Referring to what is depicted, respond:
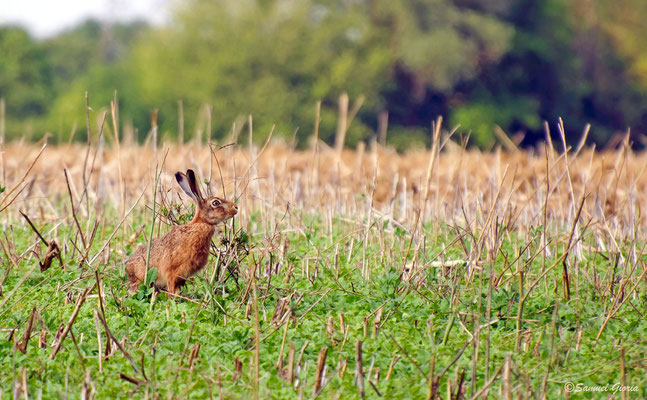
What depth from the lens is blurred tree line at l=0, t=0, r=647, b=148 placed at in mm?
38500

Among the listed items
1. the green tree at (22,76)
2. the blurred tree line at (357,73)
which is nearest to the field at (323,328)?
the blurred tree line at (357,73)

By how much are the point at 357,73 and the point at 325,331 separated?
34.7 meters

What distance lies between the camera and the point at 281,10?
39.9m

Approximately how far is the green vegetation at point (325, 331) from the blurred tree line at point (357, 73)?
30658mm

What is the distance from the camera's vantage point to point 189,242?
418cm

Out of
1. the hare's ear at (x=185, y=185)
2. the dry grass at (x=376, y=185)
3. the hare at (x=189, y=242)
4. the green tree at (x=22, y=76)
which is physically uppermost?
the hare's ear at (x=185, y=185)

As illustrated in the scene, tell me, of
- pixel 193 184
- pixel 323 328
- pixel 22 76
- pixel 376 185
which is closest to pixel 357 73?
pixel 22 76

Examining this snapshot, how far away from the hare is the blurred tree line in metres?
31.0

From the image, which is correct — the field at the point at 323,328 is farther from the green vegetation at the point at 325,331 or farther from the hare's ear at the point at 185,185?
the hare's ear at the point at 185,185

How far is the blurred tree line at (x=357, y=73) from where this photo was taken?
126 feet

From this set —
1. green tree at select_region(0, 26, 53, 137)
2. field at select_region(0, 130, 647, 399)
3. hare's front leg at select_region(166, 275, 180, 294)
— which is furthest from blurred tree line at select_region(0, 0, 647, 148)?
hare's front leg at select_region(166, 275, 180, 294)

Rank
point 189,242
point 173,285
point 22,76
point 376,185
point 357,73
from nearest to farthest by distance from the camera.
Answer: point 189,242, point 173,285, point 376,185, point 357,73, point 22,76

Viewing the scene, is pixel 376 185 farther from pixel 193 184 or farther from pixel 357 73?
pixel 357 73

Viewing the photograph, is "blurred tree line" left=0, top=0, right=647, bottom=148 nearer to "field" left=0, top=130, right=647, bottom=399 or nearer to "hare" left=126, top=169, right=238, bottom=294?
"field" left=0, top=130, right=647, bottom=399
